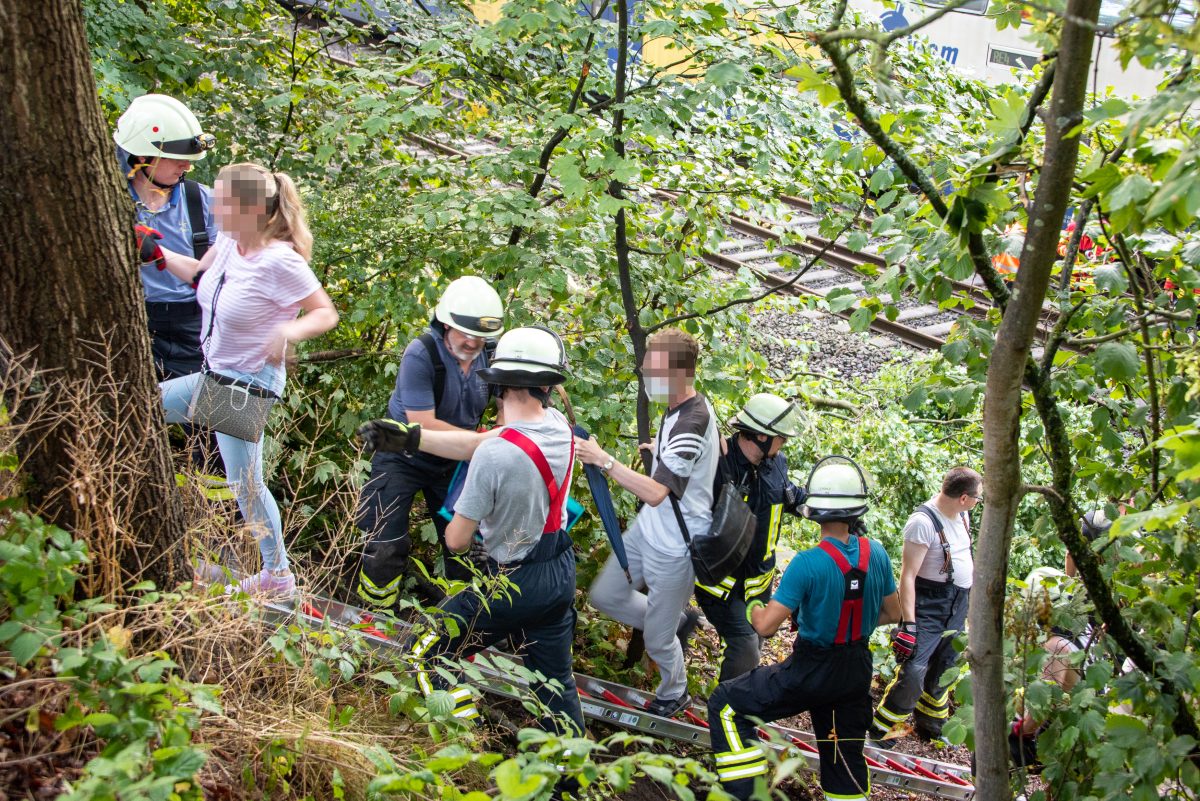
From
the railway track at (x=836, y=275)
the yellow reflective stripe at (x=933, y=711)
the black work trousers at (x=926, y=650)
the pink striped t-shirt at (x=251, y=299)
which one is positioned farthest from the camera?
the railway track at (x=836, y=275)

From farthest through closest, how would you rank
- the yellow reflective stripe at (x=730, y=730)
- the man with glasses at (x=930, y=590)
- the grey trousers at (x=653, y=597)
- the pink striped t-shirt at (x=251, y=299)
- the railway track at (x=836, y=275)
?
the railway track at (x=836, y=275), the man with glasses at (x=930, y=590), the grey trousers at (x=653, y=597), the yellow reflective stripe at (x=730, y=730), the pink striped t-shirt at (x=251, y=299)

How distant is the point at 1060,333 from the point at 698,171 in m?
2.51

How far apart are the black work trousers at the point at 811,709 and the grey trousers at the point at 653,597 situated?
0.42 meters

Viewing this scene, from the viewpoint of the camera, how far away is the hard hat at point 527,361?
3766 millimetres

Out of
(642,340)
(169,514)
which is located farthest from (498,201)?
(169,514)

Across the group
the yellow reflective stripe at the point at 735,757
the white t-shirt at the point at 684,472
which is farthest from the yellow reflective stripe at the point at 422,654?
the yellow reflective stripe at the point at 735,757

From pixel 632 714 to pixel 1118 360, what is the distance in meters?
2.88

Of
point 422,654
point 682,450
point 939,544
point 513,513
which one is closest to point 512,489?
point 513,513

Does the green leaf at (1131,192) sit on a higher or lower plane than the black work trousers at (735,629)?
higher

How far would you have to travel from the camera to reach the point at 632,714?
4848mm

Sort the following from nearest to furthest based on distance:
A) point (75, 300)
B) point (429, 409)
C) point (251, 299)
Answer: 1. point (75, 300)
2. point (251, 299)
3. point (429, 409)

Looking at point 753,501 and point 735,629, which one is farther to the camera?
point 735,629

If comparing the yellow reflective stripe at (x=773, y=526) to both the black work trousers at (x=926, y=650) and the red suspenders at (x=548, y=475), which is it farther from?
the black work trousers at (x=926, y=650)

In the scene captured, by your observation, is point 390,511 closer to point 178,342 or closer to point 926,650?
point 178,342
